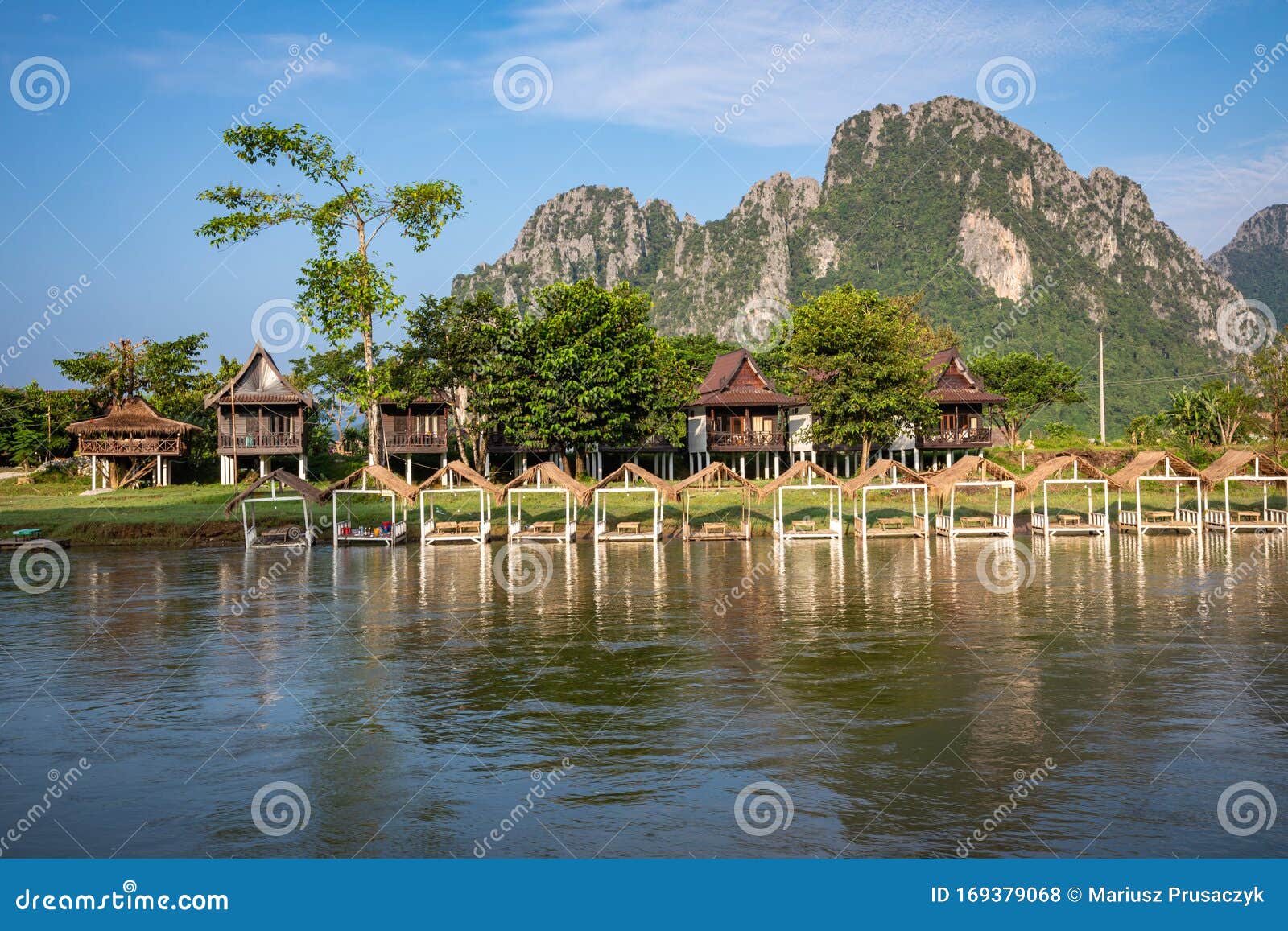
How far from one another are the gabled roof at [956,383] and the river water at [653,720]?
3655cm

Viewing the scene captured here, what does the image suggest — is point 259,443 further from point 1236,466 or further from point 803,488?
point 1236,466

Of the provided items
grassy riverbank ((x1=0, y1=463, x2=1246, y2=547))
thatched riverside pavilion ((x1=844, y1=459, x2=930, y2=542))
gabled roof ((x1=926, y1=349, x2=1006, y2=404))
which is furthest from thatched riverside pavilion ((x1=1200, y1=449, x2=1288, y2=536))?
gabled roof ((x1=926, y1=349, x2=1006, y2=404))

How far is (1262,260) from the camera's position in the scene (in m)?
187

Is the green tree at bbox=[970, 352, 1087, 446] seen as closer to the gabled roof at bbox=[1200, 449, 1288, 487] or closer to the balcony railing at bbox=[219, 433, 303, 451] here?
the gabled roof at bbox=[1200, 449, 1288, 487]

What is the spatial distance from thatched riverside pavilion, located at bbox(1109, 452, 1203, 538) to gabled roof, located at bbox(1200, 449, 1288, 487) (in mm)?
511

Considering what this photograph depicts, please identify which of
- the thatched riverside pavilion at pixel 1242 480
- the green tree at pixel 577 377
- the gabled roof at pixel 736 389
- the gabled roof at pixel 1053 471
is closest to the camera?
the thatched riverside pavilion at pixel 1242 480

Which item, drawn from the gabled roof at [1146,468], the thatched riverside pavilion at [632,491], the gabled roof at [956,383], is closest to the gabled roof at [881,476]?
the thatched riverside pavilion at [632,491]

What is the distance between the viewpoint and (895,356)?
55219mm

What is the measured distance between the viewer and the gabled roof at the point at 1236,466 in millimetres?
39031

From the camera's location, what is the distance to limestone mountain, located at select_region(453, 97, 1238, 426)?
135m

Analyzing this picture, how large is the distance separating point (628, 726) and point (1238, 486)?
46.5 metres

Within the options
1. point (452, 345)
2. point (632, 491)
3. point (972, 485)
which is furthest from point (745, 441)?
point (972, 485)

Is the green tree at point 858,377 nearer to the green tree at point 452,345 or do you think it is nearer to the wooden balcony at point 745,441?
the wooden balcony at point 745,441

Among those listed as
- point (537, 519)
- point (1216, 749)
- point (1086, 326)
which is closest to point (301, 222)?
point (537, 519)
